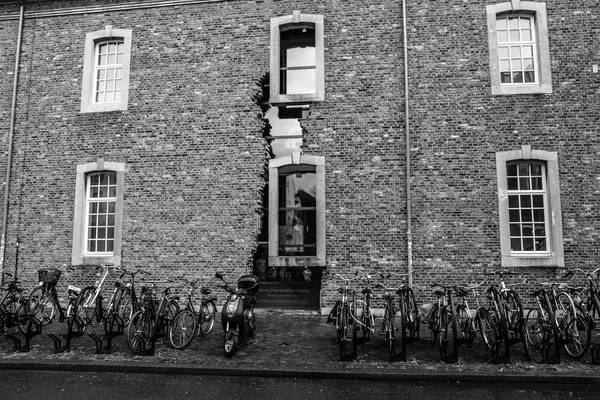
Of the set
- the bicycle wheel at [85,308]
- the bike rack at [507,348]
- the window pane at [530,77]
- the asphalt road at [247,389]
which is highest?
the window pane at [530,77]

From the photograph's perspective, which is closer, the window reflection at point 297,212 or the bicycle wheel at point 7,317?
the bicycle wheel at point 7,317

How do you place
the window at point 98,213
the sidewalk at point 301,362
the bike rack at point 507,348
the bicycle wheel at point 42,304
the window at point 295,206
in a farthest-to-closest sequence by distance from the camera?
the window at point 98,213 < the window at point 295,206 < the bicycle wheel at point 42,304 < the bike rack at point 507,348 < the sidewalk at point 301,362

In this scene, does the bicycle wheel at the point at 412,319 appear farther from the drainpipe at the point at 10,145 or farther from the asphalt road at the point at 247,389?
the drainpipe at the point at 10,145

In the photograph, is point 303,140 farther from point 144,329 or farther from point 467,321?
point 144,329

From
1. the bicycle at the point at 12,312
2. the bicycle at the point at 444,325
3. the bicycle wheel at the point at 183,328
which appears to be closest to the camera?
the bicycle at the point at 444,325

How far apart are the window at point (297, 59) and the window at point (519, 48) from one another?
414 centimetres

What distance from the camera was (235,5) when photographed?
11.9 meters

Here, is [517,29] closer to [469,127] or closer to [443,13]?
[443,13]

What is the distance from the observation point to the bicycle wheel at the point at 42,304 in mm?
8797

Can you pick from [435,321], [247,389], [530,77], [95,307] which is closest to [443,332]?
[435,321]

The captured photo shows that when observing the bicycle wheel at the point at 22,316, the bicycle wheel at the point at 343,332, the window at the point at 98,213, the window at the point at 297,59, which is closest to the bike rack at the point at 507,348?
the bicycle wheel at the point at 343,332

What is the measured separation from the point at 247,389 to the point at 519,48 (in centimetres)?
1005

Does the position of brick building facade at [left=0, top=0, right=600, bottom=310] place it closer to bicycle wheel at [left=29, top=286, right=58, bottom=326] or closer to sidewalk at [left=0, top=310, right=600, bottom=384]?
bicycle wheel at [left=29, top=286, right=58, bottom=326]

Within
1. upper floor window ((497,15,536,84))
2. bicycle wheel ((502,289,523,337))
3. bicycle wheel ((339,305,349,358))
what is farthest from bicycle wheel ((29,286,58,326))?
upper floor window ((497,15,536,84))
